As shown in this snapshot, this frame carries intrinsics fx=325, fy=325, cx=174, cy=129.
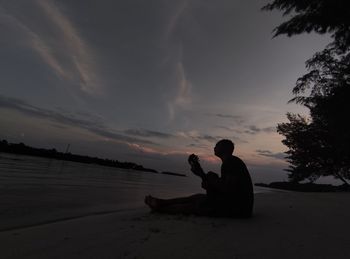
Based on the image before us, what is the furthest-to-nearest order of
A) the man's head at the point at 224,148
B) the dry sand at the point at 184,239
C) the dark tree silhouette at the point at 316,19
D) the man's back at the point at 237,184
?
the dark tree silhouette at the point at 316,19, the man's head at the point at 224,148, the man's back at the point at 237,184, the dry sand at the point at 184,239

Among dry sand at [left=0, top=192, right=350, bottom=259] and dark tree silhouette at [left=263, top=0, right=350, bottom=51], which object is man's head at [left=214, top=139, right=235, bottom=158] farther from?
dark tree silhouette at [left=263, top=0, right=350, bottom=51]

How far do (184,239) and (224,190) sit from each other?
1.82 m

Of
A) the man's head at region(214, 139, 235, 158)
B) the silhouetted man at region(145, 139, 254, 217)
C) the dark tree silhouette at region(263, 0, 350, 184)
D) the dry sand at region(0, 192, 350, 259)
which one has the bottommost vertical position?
the dry sand at region(0, 192, 350, 259)

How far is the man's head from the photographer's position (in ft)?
19.7

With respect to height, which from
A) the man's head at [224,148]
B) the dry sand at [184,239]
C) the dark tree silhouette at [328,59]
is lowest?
the dry sand at [184,239]

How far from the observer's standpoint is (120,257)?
3176 millimetres

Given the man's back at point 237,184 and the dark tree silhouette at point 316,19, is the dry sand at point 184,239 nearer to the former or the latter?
the man's back at point 237,184

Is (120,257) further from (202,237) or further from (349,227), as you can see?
(349,227)

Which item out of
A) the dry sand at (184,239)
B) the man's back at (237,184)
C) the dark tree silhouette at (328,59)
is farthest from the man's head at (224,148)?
the dark tree silhouette at (328,59)

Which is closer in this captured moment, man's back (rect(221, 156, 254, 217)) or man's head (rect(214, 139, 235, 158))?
man's back (rect(221, 156, 254, 217))

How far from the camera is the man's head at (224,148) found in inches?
236

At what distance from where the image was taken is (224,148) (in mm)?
6027

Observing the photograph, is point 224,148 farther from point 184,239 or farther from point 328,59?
point 328,59

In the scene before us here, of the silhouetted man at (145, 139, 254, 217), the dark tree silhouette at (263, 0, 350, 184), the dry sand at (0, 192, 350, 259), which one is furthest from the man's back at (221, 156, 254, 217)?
the dark tree silhouette at (263, 0, 350, 184)
